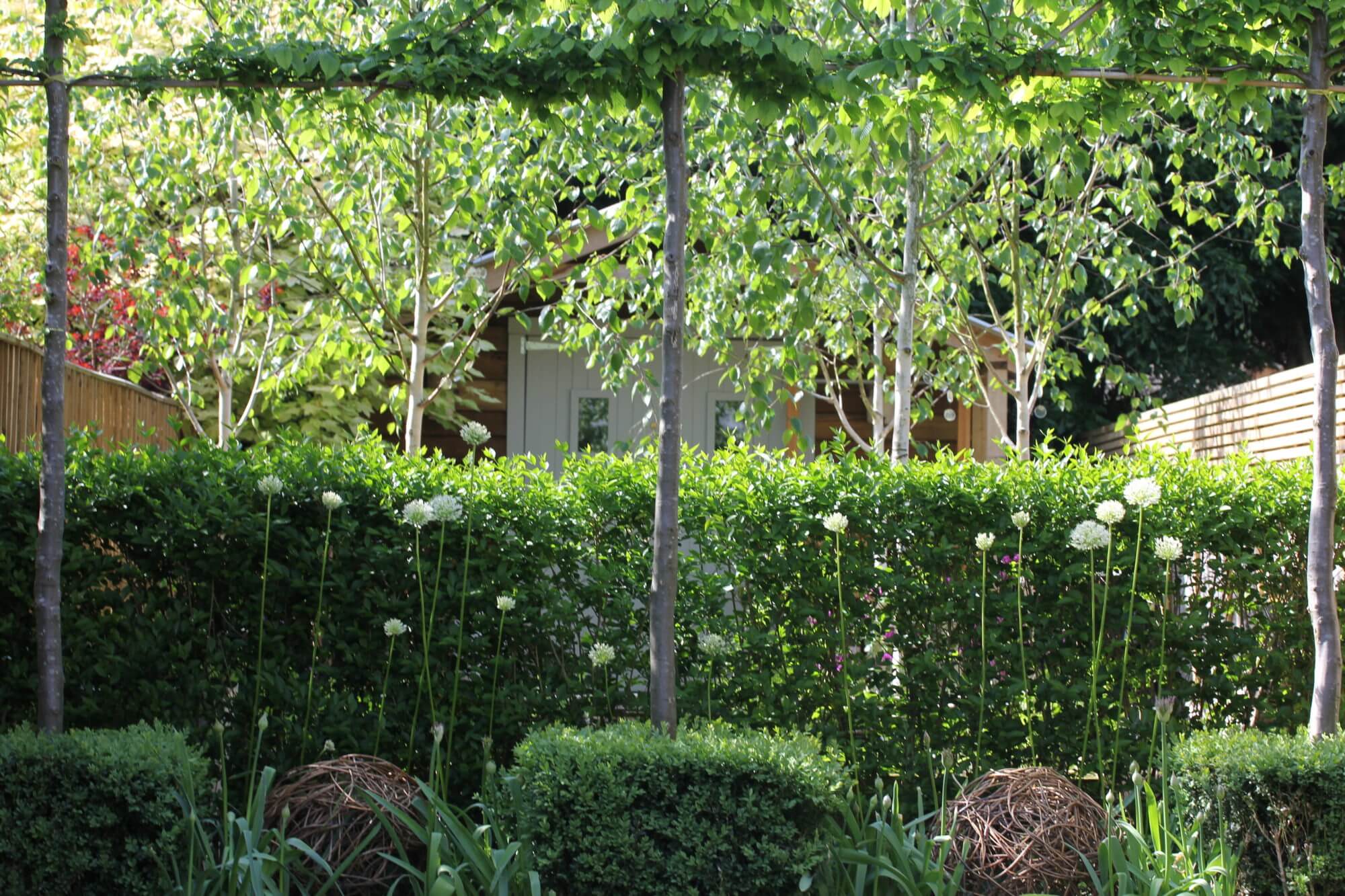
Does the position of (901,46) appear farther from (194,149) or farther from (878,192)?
(194,149)

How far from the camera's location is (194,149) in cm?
723

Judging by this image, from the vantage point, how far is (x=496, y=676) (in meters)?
3.97

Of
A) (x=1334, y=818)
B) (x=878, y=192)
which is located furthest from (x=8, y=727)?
(x=878, y=192)

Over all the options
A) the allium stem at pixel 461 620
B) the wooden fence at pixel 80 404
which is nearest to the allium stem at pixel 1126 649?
the allium stem at pixel 461 620

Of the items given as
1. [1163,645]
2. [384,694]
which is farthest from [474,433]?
[1163,645]

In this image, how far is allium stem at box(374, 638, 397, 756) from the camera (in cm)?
398

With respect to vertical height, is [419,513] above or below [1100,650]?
above

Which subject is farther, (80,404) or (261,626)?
(80,404)

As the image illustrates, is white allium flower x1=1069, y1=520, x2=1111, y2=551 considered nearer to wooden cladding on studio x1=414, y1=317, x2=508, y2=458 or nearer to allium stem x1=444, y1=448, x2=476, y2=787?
allium stem x1=444, y1=448, x2=476, y2=787

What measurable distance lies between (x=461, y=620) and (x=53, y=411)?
1.35 m

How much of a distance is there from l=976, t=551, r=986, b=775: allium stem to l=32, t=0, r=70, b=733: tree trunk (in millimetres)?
2803

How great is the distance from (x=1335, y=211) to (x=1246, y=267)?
1.14 m

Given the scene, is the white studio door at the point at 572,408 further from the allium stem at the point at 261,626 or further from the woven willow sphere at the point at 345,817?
the woven willow sphere at the point at 345,817

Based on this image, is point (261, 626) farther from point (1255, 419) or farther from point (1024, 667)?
point (1255, 419)
